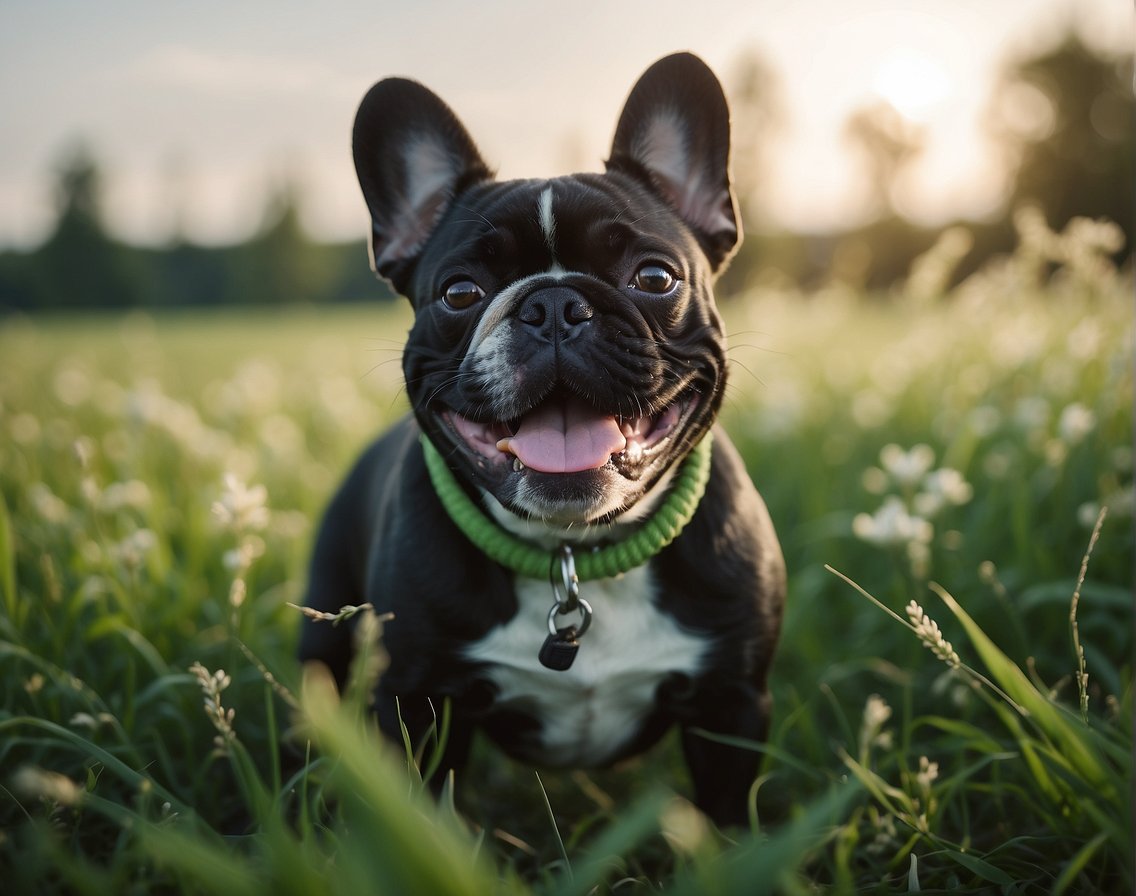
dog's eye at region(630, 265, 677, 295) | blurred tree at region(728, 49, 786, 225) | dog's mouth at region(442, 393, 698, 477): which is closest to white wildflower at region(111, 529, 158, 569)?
dog's mouth at region(442, 393, 698, 477)

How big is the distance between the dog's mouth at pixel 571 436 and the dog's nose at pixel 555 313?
8.5 inches

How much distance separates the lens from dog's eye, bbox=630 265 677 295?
2395mm

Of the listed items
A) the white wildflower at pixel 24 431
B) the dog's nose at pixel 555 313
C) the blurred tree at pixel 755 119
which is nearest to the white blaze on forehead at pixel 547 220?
the dog's nose at pixel 555 313

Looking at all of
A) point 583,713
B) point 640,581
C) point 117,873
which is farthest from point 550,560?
point 117,873

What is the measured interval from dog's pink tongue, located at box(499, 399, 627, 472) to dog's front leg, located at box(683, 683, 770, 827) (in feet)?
2.51

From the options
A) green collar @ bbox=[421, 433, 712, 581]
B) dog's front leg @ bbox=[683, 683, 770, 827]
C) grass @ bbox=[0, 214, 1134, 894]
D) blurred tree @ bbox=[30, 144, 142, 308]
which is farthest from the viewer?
blurred tree @ bbox=[30, 144, 142, 308]

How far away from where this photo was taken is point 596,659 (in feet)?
7.57

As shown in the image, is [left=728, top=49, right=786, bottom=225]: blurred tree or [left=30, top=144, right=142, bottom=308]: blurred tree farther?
[left=30, top=144, right=142, bottom=308]: blurred tree

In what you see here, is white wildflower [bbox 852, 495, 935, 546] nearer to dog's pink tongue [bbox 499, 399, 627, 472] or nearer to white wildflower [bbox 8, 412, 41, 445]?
dog's pink tongue [bbox 499, 399, 627, 472]

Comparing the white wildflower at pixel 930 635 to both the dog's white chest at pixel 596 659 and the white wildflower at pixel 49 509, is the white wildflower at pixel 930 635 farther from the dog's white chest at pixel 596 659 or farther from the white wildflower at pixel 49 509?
the white wildflower at pixel 49 509

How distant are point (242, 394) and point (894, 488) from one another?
4641mm

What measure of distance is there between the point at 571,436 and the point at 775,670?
1627 millimetres

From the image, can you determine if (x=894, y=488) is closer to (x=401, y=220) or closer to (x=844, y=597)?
(x=844, y=597)

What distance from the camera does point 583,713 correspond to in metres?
2.37
